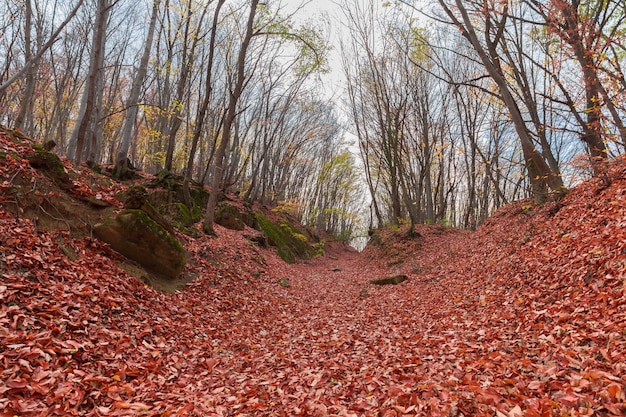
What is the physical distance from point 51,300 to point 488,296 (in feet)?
22.1

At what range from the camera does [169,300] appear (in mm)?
5691

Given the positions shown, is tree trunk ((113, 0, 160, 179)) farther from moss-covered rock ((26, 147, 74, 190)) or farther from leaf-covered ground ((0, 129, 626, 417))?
leaf-covered ground ((0, 129, 626, 417))

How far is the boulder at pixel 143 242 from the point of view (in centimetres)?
582

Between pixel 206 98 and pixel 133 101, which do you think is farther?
pixel 133 101

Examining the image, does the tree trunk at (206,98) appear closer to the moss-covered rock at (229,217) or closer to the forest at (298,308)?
the forest at (298,308)

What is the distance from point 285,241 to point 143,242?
1257cm

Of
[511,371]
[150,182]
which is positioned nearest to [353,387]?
[511,371]

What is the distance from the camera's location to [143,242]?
242 inches

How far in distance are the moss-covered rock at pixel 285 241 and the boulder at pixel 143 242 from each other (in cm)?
897

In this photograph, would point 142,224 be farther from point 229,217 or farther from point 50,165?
point 229,217

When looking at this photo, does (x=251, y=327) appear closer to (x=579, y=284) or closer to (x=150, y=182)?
(x=579, y=284)

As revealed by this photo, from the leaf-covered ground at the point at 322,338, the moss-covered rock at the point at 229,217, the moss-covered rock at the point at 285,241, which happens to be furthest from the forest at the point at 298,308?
the moss-covered rock at the point at 285,241

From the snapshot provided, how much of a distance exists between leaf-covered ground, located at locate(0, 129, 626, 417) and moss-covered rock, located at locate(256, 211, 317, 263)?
28.9 feet

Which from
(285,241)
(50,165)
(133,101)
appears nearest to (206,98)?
(133,101)
